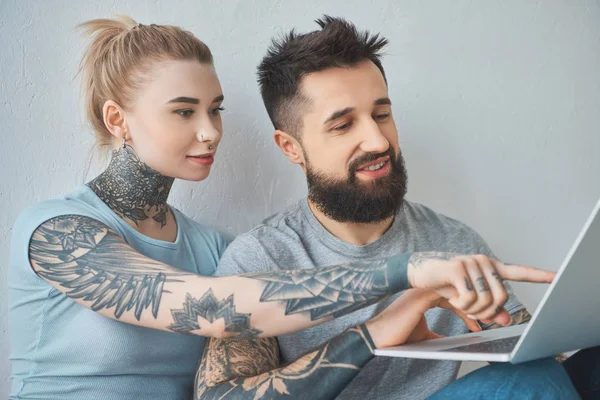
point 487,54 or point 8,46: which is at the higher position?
point 487,54

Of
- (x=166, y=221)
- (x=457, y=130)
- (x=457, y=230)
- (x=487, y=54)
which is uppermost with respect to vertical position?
(x=487, y=54)

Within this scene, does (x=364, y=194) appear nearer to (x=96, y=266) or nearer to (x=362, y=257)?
(x=362, y=257)

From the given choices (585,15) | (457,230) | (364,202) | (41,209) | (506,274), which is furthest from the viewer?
(585,15)

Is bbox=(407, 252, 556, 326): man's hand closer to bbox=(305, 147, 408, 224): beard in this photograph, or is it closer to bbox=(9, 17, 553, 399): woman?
bbox=(9, 17, 553, 399): woman

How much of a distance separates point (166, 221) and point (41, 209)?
1.02 feet

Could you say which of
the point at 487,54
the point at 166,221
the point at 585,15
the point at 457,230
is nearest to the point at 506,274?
the point at 457,230

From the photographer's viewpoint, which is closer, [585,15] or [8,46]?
[8,46]

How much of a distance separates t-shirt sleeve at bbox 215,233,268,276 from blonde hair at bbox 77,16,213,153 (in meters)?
0.40

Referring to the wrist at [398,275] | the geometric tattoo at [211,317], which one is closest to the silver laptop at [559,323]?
the wrist at [398,275]

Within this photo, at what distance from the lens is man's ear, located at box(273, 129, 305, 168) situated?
5.54ft

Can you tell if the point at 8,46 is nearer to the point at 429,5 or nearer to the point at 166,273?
the point at 166,273

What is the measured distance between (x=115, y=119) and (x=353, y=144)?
0.54 meters

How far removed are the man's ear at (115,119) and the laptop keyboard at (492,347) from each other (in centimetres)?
88

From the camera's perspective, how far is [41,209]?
55.9 inches
